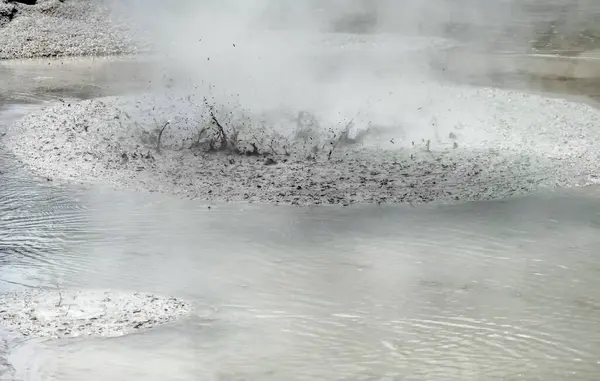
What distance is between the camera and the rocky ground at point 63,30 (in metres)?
10.7

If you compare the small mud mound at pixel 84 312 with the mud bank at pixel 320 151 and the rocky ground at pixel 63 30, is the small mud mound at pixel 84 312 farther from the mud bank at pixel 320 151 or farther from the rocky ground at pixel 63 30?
the rocky ground at pixel 63 30

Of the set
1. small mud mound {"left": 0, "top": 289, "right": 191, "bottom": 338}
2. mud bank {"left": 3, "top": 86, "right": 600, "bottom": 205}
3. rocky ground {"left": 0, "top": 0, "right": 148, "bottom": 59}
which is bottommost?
small mud mound {"left": 0, "top": 289, "right": 191, "bottom": 338}

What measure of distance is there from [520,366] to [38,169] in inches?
151

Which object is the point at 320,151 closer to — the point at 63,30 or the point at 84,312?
the point at 84,312

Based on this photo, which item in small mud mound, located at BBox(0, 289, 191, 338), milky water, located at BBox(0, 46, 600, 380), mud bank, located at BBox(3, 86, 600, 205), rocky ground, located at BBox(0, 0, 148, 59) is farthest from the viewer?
rocky ground, located at BBox(0, 0, 148, 59)

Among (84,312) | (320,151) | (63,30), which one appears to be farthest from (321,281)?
(63,30)

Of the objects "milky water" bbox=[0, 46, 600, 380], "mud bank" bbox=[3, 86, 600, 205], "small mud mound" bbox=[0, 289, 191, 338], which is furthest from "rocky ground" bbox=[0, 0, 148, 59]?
"small mud mound" bbox=[0, 289, 191, 338]

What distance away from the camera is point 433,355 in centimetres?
319

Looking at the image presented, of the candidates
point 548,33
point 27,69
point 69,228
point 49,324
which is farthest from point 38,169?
point 548,33

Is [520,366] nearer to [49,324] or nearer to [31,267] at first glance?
[49,324]

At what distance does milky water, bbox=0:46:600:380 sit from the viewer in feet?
10.3

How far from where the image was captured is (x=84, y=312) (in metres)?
3.52

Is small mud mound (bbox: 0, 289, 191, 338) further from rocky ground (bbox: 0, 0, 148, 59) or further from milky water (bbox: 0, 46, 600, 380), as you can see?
rocky ground (bbox: 0, 0, 148, 59)

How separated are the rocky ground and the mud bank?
373 cm
